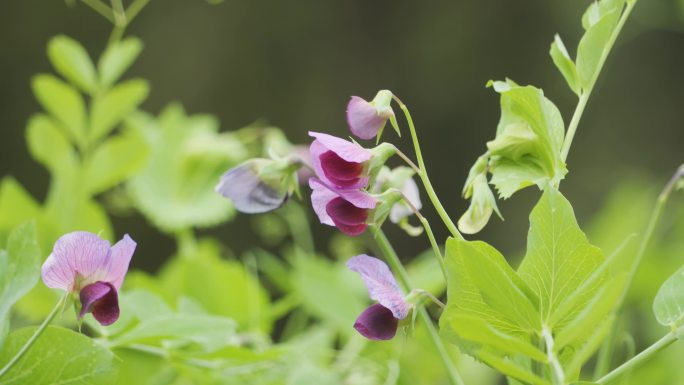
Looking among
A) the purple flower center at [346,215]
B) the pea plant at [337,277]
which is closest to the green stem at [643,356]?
the pea plant at [337,277]

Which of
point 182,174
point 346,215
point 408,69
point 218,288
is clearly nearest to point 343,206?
point 346,215

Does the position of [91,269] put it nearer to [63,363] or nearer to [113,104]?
[63,363]

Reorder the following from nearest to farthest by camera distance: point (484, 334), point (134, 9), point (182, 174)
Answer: point (484, 334)
point (182, 174)
point (134, 9)

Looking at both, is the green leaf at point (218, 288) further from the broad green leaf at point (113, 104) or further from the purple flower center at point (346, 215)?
the purple flower center at point (346, 215)

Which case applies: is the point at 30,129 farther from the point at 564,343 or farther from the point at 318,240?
the point at 318,240

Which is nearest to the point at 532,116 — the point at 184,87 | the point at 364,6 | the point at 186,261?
the point at 186,261

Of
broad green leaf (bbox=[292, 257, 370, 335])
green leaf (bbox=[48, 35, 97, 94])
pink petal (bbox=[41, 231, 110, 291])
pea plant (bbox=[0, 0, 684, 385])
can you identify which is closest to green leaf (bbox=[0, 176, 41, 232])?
pea plant (bbox=[0, 0, 684, 385])

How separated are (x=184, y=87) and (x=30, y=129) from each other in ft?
4.38

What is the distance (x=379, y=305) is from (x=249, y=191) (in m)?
0.12

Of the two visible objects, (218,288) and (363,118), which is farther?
(218,288)

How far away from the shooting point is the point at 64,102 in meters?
0.70

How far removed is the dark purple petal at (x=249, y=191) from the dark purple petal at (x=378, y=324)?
0.34ft

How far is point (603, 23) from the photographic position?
1.25ft

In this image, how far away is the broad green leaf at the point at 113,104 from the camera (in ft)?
2.25
